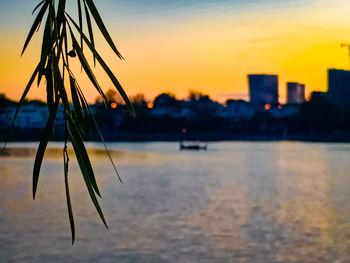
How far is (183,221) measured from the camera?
29.1 meters

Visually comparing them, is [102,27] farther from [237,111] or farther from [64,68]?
[237,111]

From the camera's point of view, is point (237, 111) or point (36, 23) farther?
point (237, 111)

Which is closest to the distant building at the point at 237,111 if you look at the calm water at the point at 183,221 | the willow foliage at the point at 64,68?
the calm water at the point at 183,221

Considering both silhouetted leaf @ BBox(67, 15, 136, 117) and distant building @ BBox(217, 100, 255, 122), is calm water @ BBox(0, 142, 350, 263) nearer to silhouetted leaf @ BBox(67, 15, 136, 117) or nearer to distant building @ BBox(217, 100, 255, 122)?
silhouetted leaf @ BBox(67, 15, 136, 117)

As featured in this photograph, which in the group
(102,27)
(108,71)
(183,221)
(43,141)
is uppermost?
(102,27)

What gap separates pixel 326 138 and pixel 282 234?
5067 inches

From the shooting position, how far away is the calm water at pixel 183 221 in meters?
21.4

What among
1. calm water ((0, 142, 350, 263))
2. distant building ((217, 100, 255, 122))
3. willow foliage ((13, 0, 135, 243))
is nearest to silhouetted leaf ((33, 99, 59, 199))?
willow foliage ((13, 0, 135, 243))

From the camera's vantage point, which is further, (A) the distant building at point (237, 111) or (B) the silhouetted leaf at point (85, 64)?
(A) the distant building at point (237, 111)

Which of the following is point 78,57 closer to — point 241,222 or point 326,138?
point 241,222

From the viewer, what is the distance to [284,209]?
3425 centimetres

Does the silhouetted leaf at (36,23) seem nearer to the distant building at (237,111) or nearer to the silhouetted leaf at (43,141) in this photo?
the silhouetted leaf at (43,141)

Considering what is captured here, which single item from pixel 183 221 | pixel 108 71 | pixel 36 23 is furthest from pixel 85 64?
pixel 183 221

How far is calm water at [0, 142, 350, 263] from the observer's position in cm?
2144
